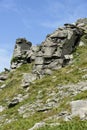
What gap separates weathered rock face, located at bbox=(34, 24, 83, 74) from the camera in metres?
48.7

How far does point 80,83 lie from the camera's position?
Result: 35.7m

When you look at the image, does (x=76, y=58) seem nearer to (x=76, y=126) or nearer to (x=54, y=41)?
(x=54, y=41)

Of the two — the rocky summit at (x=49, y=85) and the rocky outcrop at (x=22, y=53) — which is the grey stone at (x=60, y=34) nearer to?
the rocky summit at (x=49, y=85)

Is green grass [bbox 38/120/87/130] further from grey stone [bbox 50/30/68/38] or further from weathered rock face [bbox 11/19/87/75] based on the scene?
grey stone [bbox 50/30/68/38]

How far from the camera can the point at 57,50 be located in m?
50.0

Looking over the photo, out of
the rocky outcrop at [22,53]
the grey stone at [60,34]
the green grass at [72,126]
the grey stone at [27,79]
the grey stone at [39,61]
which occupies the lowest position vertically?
the green grass at [72,126]

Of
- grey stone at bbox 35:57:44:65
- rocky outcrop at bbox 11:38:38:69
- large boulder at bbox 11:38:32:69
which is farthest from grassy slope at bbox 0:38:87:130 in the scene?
large boulder at bbox 11:38:32:69

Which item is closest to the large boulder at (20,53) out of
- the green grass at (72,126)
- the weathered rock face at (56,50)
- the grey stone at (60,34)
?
the weathered rock face at (56,50)

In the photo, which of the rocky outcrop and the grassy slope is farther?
the rocky outcrop

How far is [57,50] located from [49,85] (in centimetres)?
1134

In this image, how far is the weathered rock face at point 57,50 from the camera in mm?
48688

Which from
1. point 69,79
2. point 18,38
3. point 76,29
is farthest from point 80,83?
point 18,38

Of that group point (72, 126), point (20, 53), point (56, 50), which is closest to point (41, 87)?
point (56, 50)

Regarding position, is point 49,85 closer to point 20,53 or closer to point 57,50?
point 57,50
